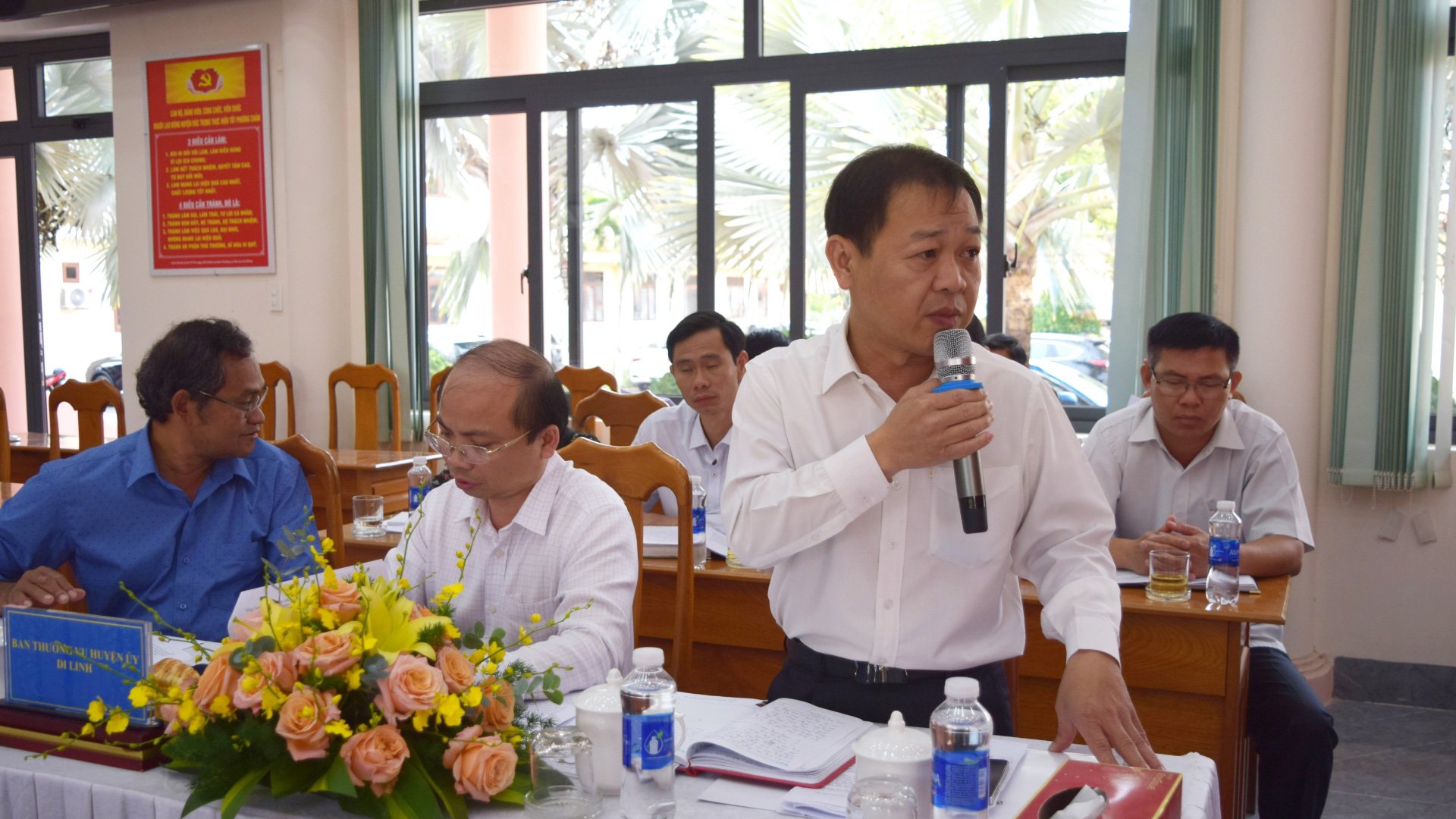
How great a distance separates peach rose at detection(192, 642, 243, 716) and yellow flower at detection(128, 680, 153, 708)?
0.08m

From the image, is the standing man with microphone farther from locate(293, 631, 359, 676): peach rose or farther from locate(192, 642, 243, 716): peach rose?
locate(192, 642, 243, 716): peach rose

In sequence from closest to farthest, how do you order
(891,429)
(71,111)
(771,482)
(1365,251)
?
1. (891,429)
2. (771,482)
3. (1365,251)
4. (71,111)

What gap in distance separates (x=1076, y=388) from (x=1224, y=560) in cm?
246

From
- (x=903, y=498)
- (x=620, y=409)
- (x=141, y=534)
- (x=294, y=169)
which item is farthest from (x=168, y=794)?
(x=294, y=169)

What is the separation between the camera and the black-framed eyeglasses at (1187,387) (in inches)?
110

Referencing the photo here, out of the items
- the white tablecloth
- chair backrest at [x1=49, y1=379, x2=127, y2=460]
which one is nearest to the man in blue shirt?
the white tablecloth

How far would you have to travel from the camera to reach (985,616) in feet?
5.23

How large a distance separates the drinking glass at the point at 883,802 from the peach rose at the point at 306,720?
0.57 meters

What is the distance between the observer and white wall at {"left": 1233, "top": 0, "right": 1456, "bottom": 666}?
13.0 feet

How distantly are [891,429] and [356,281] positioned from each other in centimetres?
503

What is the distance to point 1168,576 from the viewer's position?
243 centimetres

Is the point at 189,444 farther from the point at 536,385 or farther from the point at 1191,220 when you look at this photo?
the point at 1191,220

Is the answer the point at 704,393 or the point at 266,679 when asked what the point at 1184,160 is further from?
the point at 266,679

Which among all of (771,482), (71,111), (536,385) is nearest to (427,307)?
(71,111)
